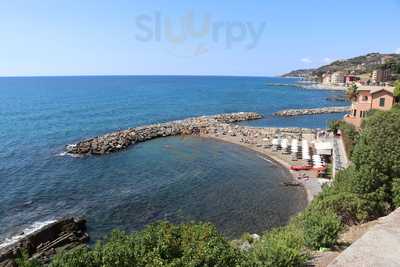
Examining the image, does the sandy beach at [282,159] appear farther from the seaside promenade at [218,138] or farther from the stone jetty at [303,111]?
the stone jetty at [303,111]

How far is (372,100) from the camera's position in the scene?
46438 millimetres

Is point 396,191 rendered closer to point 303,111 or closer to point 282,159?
point 282,159

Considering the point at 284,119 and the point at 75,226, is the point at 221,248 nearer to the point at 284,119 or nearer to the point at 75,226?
the point at 75,226

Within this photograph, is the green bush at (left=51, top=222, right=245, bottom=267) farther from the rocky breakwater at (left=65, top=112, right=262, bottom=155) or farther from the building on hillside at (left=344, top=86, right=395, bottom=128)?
the building on hillside at (left=344, top=86, right=395, bottom=128)

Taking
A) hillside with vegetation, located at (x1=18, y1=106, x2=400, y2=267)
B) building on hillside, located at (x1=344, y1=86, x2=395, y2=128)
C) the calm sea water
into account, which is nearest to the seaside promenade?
the calm sea water

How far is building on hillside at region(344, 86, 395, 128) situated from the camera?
45469 millimetres

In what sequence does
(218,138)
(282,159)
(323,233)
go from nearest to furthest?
(323,233) < (282,159) < (218,138)

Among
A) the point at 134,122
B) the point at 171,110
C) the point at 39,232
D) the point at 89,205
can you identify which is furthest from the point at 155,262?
the point at 171,110

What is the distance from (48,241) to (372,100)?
4317 centimetres

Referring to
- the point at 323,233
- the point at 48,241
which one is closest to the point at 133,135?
the point at 48,241

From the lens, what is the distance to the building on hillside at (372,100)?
1790 inches

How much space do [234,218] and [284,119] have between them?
60.5 metres

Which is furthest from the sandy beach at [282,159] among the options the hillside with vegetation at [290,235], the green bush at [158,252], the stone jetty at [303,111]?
the stone jetty at [303,111]

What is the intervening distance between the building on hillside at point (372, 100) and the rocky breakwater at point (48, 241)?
130 feet
